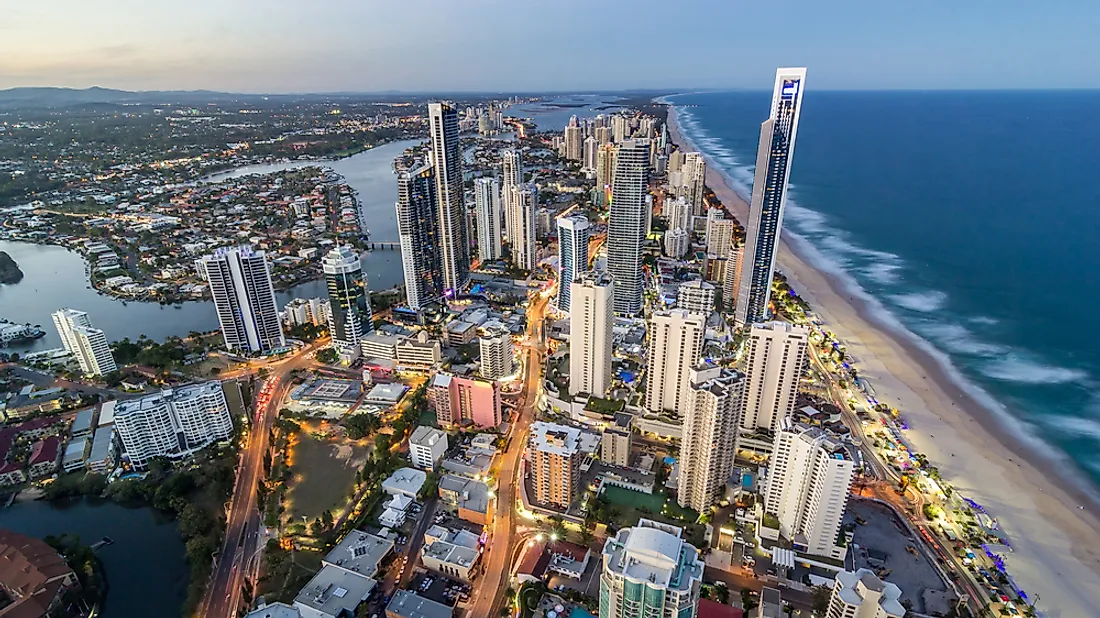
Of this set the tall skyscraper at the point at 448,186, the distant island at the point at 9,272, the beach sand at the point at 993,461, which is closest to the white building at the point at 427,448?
the tall skyscraper at the point at 448,186

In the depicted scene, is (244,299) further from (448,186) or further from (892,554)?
(892,554)

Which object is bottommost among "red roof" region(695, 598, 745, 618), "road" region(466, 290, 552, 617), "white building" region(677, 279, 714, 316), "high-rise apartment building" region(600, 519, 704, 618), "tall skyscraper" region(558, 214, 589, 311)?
"road" region(466, 290, 552, 617)

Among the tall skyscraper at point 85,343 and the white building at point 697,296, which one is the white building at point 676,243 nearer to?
the white building at point 697,296

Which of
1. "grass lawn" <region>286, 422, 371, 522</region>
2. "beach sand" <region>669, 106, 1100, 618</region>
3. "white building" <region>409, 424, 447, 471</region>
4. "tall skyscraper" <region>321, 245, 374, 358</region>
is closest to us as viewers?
Result: "beach sand" <region>669, 106, 1100, 618</region>

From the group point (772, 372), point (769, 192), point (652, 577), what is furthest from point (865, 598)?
point (769, 192)

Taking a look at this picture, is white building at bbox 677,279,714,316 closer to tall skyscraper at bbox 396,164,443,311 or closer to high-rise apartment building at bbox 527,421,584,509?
high-rise apartment building at bbox 527,421,584,509

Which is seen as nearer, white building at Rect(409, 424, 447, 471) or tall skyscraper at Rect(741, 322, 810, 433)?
tall skyscraper at Rect(741, 322, 810, 433)

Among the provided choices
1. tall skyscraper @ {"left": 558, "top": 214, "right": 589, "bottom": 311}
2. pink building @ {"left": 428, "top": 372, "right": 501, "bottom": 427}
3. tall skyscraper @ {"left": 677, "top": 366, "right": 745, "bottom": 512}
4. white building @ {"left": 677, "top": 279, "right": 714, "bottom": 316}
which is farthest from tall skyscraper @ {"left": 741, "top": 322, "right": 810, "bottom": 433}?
tall skyscraper @ {"left": 558, "top": 214, "right": 589, "bottom": 311}
